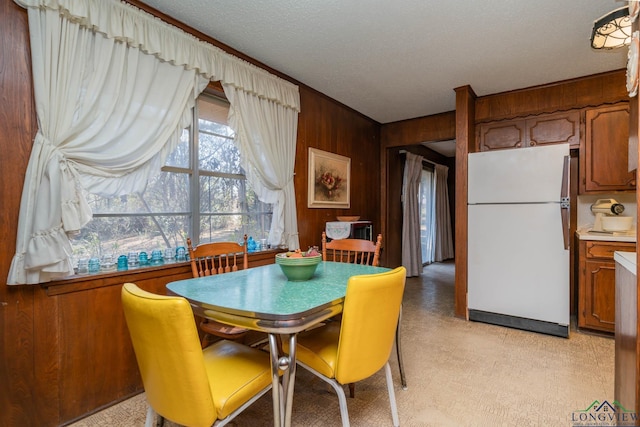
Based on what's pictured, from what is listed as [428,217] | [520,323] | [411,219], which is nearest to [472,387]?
[520,323]

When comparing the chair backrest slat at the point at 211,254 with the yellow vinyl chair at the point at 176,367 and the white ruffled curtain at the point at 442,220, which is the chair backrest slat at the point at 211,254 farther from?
the white ruffled curtain at the point at 442,220

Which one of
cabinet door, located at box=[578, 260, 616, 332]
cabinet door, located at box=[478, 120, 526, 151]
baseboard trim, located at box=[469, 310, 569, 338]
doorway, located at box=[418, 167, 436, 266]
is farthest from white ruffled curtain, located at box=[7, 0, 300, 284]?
doorway, located at box=[418, 167, 436, 266]

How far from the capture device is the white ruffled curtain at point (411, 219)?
524cm

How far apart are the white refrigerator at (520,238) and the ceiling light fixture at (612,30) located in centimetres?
97

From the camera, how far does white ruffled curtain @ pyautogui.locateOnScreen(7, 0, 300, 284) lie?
5.04 feet

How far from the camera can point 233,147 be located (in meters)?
2.64

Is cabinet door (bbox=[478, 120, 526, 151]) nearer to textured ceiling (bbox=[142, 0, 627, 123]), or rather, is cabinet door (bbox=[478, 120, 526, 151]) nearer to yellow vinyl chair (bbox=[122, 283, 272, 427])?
textured ceiling (bbox=[142, 0, 627, 123])

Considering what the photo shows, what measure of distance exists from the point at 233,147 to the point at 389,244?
9.95 feet

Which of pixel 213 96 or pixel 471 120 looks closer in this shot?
pixel 213 96

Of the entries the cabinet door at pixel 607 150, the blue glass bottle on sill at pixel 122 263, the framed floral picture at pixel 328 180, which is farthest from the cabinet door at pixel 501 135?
the blue glass bottle on sill at pixel 122 263

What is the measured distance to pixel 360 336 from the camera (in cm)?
134

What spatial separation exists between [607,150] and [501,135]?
3.09 feet

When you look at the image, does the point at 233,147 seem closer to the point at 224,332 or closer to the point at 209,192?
the point at 209,192

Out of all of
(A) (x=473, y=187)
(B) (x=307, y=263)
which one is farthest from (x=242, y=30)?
(A) (x=473, y=187)
